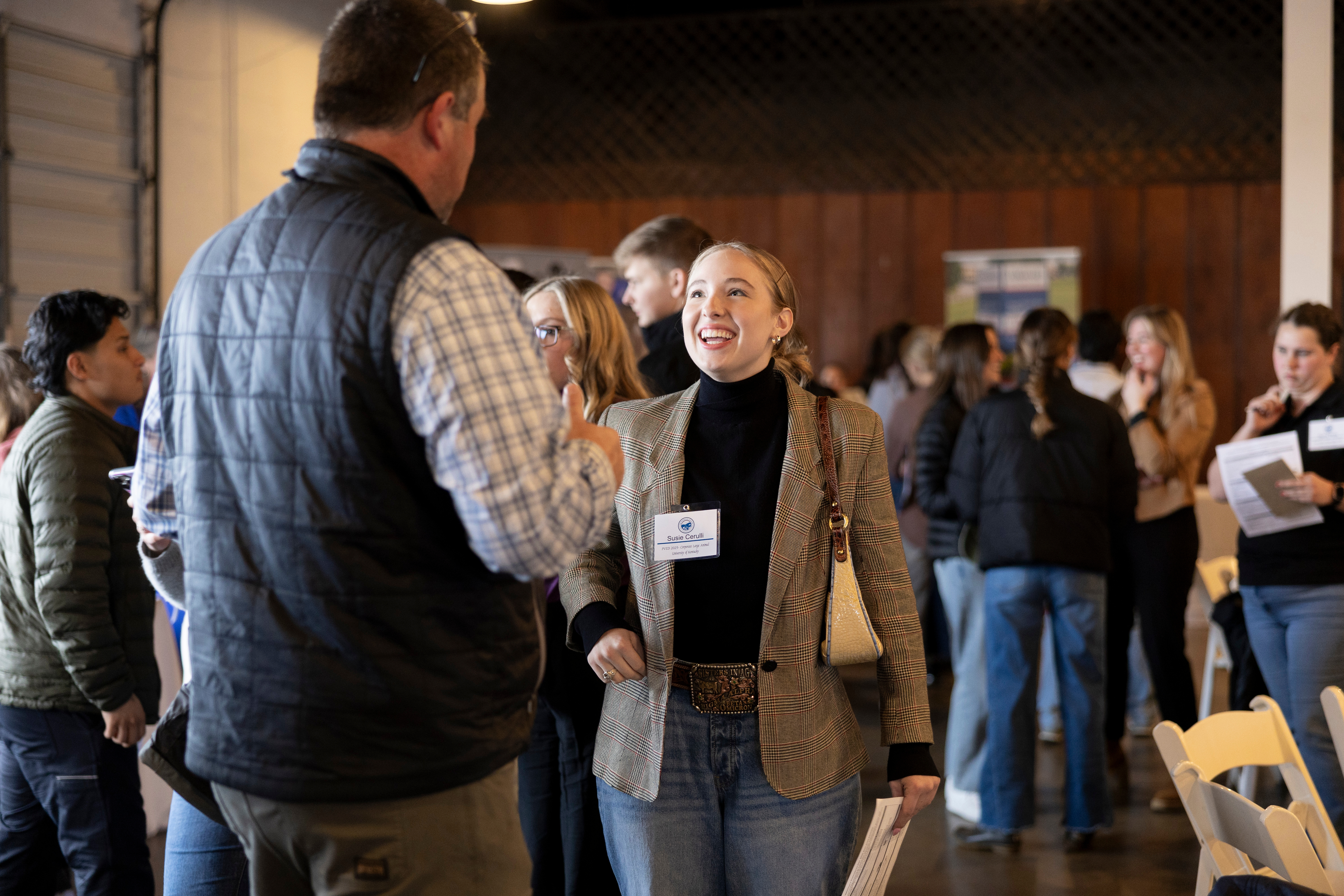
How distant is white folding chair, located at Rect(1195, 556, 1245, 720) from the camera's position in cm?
428

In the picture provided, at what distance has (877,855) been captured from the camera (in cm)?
161

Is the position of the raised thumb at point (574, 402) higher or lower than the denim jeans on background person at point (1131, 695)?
higher

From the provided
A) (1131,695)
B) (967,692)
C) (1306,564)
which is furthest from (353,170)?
(1131,695)

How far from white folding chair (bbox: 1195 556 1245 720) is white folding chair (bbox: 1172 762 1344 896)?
218cm

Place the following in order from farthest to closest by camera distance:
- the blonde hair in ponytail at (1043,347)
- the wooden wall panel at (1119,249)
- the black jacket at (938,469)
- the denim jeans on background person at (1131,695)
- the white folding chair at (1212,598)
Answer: the wooden wall panel at (1119,249), the denim jeans on background person at (1131,695), the white folding chair at (1212,598), the black jacket at (938,469), the blonde hair in ponytail at (1043,347)

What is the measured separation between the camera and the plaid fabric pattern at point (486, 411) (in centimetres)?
115

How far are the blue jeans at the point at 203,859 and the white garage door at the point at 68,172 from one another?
12.5 feet

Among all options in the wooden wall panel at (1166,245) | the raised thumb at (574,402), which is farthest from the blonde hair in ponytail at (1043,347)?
the wooden wall panel at (1166,245)

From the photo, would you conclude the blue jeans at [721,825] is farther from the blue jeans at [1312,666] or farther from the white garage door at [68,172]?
the white garage door at [68,172]

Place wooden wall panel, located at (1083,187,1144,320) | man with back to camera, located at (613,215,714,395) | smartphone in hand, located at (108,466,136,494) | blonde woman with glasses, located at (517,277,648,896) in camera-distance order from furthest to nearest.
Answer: wooden wall panel, located at (1083,187,1144,320) < man with back to camera, located at (613,215,714,395) < blonde woman with glasses, located at (517,277,648,896) < smartphone in hand, located at (108,466,136,494)

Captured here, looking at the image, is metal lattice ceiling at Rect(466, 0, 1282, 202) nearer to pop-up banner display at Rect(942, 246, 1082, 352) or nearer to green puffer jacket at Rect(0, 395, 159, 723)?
pop-up banner display at Rect(942, 246, 1082, 352)

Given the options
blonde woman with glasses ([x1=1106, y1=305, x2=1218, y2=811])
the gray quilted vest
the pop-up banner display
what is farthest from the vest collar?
the pop-up banner display

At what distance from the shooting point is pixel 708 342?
5.96 ft

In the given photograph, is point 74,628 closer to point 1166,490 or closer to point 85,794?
point 85,794
